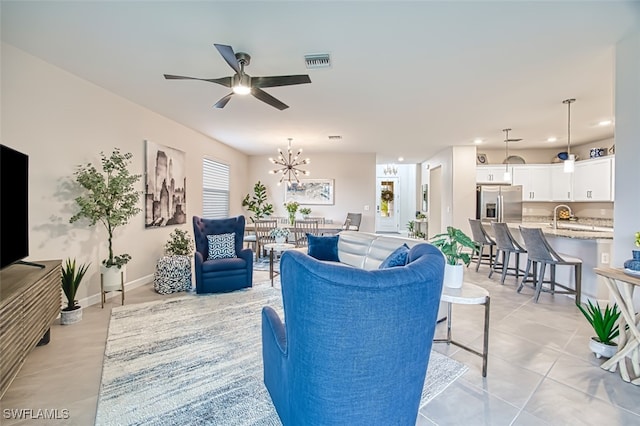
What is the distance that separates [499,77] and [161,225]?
503 centimetres

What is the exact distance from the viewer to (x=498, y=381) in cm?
211

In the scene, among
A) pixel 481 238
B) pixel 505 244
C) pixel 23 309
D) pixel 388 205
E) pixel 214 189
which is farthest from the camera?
pixel 388 205

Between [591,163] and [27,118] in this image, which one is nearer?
[27,118]

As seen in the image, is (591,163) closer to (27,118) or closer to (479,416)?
(479,416)

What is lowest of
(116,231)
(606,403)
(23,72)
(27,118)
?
(606,403)

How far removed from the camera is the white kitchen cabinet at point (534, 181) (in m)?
6.83

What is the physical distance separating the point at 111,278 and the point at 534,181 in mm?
8292

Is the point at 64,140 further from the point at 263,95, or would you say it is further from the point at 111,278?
the point at 263,95

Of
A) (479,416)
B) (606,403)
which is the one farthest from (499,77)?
(479,416)

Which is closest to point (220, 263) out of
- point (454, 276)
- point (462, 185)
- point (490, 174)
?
point (454, 276)

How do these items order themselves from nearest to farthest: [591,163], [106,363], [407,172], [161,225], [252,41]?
[106,363], [252,41], [161,225], [591,163], [407,172]

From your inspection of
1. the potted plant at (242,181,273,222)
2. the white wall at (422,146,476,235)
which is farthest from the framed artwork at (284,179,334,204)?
the white wall at (422,146,476,235)

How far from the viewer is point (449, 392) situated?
1979 millimetres

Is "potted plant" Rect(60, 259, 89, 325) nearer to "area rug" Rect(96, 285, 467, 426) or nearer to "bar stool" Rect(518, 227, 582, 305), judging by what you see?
"area rug" Rect(96, 285, 467, 426)
